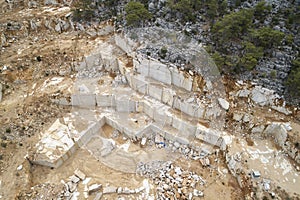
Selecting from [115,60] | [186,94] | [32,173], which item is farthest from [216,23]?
[32,173]

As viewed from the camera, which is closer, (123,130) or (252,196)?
(252,196)

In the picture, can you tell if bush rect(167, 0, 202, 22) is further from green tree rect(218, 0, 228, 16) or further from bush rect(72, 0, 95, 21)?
bush rect(72, 0, 95, 21)

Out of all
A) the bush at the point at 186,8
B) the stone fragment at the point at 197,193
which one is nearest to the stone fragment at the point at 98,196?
the stone fragment at the point at 197,193

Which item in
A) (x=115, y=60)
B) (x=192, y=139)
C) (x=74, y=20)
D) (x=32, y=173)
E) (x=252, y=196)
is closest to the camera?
(x=252, y=196)

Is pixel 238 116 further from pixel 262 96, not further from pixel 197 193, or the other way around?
pixel 197 193

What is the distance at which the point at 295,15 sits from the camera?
22469mm

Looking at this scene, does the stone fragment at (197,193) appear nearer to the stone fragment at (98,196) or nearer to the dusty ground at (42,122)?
the dusty ground at (42,122)

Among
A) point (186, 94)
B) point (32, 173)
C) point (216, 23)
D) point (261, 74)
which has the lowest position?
point (32, 173)

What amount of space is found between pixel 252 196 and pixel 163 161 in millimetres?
6337

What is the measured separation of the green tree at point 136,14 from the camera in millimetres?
24125

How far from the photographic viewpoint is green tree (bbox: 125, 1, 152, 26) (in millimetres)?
24125

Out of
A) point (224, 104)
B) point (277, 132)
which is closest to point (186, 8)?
point (224, 104)

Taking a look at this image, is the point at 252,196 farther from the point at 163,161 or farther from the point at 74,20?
the point at 74,20

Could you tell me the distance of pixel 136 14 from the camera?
2419cm
